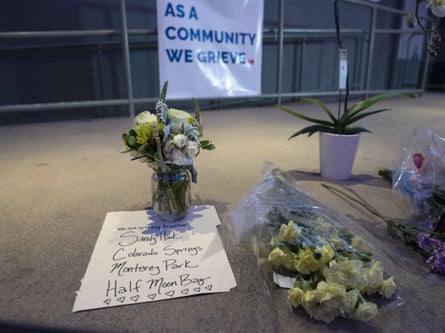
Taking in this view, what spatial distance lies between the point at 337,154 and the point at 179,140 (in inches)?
21.5

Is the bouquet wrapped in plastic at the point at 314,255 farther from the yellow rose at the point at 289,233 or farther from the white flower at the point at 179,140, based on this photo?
the white flower at the point at 179,140

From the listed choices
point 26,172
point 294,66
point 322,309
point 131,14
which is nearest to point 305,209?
point 322,309

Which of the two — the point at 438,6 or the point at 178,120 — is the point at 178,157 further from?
the point at 438,6

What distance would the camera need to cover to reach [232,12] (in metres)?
2.19

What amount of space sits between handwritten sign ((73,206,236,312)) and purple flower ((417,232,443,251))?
1.05 ft

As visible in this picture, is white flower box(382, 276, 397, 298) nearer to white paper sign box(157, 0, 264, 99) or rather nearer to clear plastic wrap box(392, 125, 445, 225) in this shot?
clear plastic wrap box(392, 125, 445, 225)

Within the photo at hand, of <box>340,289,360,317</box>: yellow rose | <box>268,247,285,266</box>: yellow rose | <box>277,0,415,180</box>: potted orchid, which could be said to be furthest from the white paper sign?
<box>340,289,360,317</box>: yellow rose

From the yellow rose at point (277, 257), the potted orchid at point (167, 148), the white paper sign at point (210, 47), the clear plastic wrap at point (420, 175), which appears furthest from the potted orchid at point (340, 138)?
the white paper sign at point (210, 47)

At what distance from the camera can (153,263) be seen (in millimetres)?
553

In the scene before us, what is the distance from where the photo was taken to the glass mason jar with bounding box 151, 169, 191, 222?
659 millimetres

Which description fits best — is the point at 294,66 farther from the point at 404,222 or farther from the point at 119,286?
the point at 119,286

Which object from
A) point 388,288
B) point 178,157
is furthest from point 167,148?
point 388,288

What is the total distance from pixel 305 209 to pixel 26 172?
0.95m

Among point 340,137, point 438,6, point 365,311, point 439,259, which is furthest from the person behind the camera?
point 340,137
